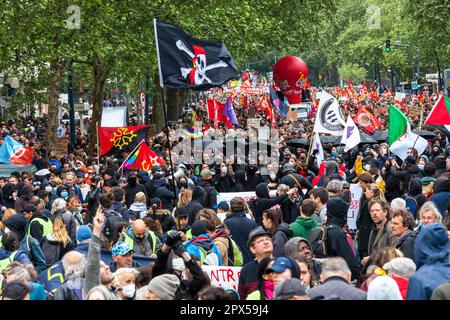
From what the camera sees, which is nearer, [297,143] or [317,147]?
[317,147]

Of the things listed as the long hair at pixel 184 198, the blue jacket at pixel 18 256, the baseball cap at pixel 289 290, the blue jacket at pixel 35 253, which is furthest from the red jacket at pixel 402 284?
the long hair at pixel 184 198

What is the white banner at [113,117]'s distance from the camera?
26.7 m

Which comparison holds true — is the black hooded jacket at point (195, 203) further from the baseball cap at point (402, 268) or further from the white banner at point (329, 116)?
the white banner at point (329, 116)

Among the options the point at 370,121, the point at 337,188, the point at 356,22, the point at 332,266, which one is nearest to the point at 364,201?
the point at 337,188

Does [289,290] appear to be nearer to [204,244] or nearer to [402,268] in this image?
[402,268]

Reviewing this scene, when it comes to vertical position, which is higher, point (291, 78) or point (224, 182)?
point (291, 78)

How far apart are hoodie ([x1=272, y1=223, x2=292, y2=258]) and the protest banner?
43 centimetres

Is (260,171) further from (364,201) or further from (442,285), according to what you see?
(442,285)

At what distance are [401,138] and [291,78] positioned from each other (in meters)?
21.8

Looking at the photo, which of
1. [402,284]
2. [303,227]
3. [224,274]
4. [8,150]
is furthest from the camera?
[8,150]

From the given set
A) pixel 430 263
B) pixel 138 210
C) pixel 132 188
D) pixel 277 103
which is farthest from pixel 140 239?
pixel 277 103

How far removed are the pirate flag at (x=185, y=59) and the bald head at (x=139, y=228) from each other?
2559mm

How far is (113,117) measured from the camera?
26875 mm
